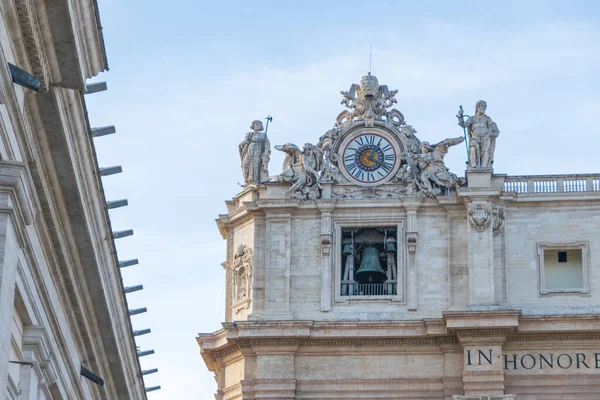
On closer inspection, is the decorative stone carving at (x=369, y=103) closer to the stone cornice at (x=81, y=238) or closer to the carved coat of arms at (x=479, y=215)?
the carved coat of arms at (x=479, y=215)

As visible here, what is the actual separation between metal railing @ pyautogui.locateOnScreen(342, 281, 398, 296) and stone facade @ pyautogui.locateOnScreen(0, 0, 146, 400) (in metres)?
22.7

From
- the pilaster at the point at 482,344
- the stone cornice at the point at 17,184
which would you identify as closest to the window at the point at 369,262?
the pilaster at the point at 482,344

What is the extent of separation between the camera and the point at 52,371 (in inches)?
896

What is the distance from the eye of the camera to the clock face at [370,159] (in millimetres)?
50906

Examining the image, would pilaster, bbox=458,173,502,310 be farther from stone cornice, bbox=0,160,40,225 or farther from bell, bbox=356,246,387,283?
stone cornice, bbox=0,160,40,225

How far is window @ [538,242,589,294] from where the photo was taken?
49.2 metres

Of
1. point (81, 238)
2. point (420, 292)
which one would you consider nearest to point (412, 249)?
point (420, 292)

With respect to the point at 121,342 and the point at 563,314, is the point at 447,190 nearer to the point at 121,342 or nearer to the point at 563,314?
the point at 563,314

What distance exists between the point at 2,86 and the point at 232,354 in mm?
33513

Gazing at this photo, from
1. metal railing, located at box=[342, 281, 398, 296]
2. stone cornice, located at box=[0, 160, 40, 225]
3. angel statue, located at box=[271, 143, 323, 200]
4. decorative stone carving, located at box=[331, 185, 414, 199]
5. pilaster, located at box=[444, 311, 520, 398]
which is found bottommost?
stone cornice, located at box=[0, 160, 40, 225]

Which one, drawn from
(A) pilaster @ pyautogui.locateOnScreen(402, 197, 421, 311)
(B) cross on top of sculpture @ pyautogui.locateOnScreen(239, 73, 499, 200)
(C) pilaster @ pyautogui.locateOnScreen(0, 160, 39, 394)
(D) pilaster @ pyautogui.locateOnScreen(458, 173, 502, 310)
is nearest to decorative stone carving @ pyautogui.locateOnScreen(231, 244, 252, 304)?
(B) cross on top of sculpture @ pyautogui.locateOnScreen(239, 73, 499, 200)

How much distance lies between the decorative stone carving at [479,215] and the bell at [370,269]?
283 cm

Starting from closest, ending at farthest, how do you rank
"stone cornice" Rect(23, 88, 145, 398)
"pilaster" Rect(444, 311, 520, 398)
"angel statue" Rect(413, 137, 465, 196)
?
"stone cornice" Rect(23, 88, 145, 398) < "pilaster" Rect(444, 311, 520, 398) < "angel statue" Rect(413, 137, 465, 196)

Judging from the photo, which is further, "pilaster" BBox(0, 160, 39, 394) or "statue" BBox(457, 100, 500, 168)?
"statue" BBox(457, 100, 500, 168)
